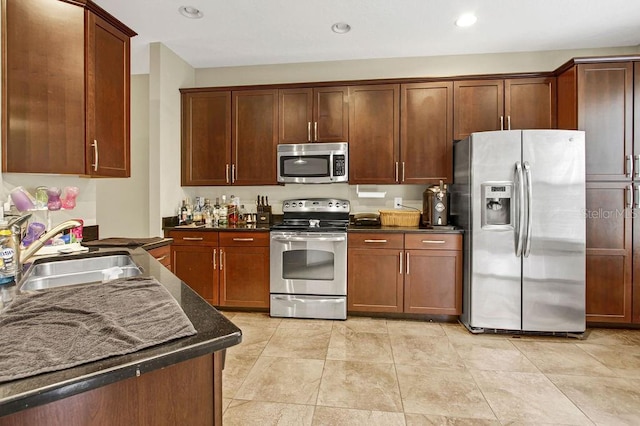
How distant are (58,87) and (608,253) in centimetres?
440

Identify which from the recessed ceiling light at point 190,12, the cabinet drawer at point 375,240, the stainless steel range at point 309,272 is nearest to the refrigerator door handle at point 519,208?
the cabinet drawer at point 375,240

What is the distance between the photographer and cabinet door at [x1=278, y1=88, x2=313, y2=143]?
350 cm

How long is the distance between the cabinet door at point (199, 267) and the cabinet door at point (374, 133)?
1.67 meters

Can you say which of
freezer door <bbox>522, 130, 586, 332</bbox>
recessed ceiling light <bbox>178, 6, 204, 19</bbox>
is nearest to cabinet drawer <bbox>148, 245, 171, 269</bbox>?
recessed ceiling light <bbox>178, 6, 204, 19</bbox>

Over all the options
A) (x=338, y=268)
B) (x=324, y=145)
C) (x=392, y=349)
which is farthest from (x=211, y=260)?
(x=392, y=349)

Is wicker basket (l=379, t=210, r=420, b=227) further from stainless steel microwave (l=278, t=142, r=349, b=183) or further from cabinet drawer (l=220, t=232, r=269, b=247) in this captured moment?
cabinet drawer (l=220, t=232, r=269, b=247)

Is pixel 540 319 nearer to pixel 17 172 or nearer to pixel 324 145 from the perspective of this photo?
pixel 324 145

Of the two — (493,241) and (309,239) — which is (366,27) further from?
(493,241)

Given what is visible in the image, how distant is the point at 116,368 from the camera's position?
0.61 metres

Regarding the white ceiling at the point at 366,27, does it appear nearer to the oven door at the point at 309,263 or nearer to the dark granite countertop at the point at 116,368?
the oven door at the point at 309,263

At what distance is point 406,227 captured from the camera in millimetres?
3400

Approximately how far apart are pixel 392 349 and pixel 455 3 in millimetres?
2810

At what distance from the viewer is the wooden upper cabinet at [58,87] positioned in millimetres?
1816

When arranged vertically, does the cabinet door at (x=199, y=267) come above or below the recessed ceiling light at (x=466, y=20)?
below
